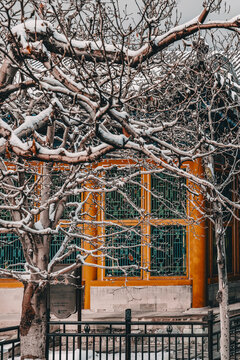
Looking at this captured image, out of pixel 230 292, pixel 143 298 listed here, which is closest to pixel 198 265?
pixel 143 298

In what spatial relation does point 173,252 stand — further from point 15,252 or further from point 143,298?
point 15,252

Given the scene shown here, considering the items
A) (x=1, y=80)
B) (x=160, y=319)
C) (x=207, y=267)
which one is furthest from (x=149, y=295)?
(x=1, y=80)

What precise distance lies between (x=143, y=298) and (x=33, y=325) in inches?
209

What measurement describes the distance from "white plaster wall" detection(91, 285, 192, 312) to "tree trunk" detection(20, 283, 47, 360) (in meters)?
4.86

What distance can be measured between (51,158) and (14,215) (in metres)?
3.85

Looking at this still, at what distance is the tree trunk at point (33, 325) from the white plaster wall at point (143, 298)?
4.86 metres

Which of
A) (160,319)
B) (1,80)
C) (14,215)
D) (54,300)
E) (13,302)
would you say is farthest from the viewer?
(13,302)

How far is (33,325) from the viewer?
854cm

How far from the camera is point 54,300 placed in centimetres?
1021

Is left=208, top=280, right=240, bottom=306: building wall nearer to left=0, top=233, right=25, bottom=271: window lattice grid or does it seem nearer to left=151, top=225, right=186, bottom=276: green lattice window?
left=151, top=225, right=186, bottom=276: green lattice window

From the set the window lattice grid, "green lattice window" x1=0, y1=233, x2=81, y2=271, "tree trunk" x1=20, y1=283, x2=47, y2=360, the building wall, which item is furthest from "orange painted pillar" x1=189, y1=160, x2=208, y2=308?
"tree trunk" x1=20, y1=283, x2=47, y2=360

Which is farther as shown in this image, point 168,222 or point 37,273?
point 168,222

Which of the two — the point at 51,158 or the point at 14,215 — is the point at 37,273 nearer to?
the point at 14,215

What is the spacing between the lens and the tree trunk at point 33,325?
849 centimetres
